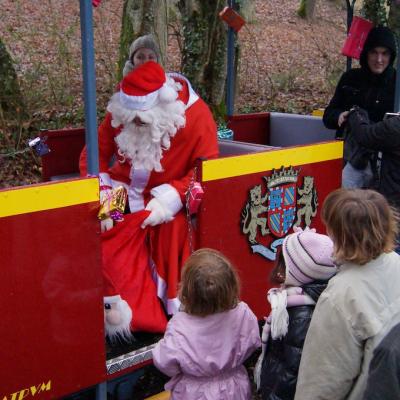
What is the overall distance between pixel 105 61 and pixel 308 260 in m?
10.2

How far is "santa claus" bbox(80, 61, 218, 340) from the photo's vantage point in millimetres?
3342

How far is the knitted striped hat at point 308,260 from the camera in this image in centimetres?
221

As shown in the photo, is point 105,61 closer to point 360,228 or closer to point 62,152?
point 62,152

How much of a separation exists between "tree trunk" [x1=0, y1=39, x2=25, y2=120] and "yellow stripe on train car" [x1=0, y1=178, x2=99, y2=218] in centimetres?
568

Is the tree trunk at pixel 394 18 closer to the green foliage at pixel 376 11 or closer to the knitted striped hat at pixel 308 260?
the green foliage at pixel 376 11

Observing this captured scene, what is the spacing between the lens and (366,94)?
15.0ft

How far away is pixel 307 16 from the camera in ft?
59.0

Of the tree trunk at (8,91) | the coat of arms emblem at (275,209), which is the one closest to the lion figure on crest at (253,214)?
the coat of arms emblem at (275,209)

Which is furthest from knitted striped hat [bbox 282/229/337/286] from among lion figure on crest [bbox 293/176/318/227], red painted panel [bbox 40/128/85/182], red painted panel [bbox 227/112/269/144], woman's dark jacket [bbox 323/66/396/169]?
red painted panel [bbox 227/112/269/144]

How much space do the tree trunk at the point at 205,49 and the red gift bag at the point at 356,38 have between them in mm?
2328

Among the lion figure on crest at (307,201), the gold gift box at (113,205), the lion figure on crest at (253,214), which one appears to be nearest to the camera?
the gold gift box at (113,205)

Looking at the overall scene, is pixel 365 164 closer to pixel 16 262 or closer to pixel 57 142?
pixel 57 142

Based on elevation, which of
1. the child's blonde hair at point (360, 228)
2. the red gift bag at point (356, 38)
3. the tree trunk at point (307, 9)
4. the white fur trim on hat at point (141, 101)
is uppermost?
the tree trunk at point (307, 9)

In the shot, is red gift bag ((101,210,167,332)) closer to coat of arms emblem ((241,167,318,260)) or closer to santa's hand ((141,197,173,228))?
santa's hand ((141,197,173,228))
